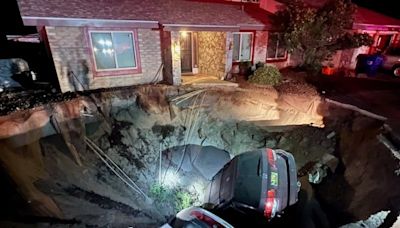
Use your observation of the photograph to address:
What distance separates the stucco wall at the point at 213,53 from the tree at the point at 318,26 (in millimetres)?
3328

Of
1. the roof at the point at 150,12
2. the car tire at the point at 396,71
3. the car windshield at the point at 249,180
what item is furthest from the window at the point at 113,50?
the car tire at the point at 396,71

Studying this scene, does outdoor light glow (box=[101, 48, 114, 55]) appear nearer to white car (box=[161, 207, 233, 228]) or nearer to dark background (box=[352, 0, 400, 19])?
white car (box=[161, 207, 233, 228])

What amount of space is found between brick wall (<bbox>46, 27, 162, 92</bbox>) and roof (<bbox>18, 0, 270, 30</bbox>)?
2.26ft

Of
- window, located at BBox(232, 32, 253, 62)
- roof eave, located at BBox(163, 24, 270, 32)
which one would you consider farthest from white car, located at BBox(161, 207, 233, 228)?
window, located at BBox(232, 32, 253, 62)

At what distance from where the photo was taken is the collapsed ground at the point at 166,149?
530 centimetres

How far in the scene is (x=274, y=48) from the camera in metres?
13.5

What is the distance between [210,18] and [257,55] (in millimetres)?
3894

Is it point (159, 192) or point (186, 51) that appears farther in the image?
point (186, 51)

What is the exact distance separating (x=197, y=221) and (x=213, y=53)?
9617mm

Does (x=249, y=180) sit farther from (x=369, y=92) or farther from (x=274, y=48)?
(x=274, y=48)

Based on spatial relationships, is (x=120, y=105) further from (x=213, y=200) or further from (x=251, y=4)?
(x=251, y=4)

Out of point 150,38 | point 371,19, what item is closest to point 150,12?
point 150,38

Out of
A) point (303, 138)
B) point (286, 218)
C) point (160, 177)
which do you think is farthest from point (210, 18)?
point (286, 218)

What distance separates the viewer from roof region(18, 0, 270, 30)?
789cm
